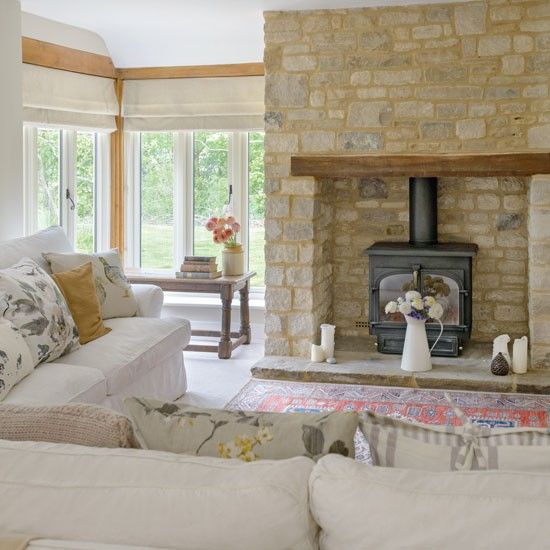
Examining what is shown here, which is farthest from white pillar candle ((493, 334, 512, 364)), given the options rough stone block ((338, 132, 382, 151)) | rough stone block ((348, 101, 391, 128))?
rough stone block ((348, 101, 391, 128))

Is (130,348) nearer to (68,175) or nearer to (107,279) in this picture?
(107,279)

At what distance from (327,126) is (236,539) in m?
4.61

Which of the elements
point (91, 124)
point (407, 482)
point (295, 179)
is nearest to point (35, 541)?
point (407, 482)

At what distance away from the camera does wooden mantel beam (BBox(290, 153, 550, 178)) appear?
552 centimetres

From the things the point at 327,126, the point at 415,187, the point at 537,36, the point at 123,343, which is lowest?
the point at 123,343

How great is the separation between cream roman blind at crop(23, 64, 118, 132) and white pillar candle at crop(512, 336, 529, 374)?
365cm

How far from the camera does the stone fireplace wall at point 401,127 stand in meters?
5.57

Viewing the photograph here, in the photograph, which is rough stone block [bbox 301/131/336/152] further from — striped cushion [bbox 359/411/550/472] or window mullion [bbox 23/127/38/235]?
striped cushion [bbox 359/411/550/472]

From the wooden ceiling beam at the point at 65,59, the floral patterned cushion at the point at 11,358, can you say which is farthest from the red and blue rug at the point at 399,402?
the wooden ceiling beam at the point at 65,59

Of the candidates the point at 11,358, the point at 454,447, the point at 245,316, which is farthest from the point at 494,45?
the point at 454,447

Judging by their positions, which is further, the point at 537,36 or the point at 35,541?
the point at 537,36

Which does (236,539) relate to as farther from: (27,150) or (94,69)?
(94,69)

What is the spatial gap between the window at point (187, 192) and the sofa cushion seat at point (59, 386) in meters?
3.30

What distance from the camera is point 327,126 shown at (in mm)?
5867
